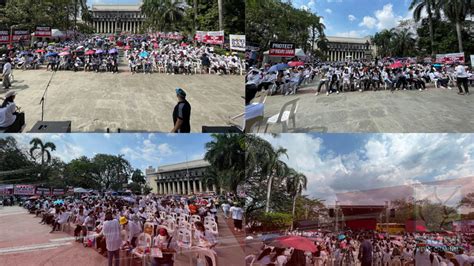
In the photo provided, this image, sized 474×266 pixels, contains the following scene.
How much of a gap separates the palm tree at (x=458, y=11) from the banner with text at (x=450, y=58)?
8 centimetres

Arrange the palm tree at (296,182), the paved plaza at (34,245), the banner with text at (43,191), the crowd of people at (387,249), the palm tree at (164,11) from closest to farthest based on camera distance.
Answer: the paved plaza at (34,245) → the banner with text at (43,191) → the palm tree at (164,11) → the crowd of people at (387,249) → the palm tree at (296,182)

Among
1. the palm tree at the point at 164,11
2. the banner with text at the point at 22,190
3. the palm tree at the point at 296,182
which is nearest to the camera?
the banner with text at the point at 22,190

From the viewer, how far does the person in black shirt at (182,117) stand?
15.0 feet

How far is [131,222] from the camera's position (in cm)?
456

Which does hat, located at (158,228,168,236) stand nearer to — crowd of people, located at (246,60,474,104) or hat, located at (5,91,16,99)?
crowd of people, located at (246,60,474,104)

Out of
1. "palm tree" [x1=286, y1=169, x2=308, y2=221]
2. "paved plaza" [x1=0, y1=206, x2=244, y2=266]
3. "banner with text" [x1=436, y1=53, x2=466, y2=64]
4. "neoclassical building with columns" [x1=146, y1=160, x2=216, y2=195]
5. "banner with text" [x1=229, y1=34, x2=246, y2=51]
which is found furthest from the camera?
"palm tree" [x1=286, y1=169, x2=308, y2=221]

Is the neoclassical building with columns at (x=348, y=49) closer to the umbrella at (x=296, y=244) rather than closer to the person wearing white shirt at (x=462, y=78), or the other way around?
the person wearing white shirt at (x=462, y=78)

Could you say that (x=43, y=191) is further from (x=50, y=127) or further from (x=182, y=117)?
(x=182, y=117)

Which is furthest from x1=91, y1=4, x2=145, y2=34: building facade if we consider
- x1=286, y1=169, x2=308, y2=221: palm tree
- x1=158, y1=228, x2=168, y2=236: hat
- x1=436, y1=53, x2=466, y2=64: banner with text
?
x1=436, y1=53, x2=466, y2=64: banner with text

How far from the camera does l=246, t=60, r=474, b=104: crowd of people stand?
179 inches

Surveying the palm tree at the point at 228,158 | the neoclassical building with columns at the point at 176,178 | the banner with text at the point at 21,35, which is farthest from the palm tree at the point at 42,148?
the palm tree at the point at 228,158

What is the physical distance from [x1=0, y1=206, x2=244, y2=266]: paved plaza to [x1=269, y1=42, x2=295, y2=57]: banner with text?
10.3 ft

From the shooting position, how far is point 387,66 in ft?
15.0

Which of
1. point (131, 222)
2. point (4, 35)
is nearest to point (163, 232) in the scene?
point (131, 222)
